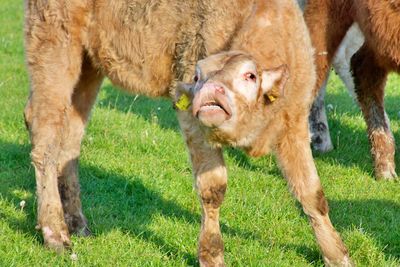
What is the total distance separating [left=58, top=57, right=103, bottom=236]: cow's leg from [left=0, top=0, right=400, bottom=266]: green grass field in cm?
19

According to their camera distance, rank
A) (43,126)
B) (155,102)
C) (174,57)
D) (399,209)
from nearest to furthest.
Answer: (174,57), (43,126), (399,209), (155,102)

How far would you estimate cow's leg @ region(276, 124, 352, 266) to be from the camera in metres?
5.76

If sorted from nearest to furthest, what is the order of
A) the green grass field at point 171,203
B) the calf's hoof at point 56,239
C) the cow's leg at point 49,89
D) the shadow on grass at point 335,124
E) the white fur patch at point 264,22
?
1. the white fur patch at point 264,22
2. the green grass field at point 171,203
3. the calf's hoof at point 56,239
4. the cow's leg at point 49,89
5. the shadow on grass at point 335,124

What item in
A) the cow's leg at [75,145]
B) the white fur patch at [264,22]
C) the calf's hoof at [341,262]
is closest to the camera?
the white fur patch at [264,22]

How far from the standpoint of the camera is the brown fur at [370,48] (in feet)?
24.0

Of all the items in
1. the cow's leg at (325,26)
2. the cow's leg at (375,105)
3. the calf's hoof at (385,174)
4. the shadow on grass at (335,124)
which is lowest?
the shadow on grass at (335,124)

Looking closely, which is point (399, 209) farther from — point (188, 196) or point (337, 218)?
point (188, 196)

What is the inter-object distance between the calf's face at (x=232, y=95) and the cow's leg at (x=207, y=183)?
0.50 metres

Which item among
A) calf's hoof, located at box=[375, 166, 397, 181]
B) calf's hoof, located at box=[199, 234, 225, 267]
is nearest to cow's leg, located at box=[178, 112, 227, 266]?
calf's hoof, located at box=[199, 234, 225, 267]

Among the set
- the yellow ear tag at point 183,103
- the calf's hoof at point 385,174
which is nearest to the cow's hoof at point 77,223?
the yellow ear tag at point 183,103

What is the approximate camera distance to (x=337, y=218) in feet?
22.4

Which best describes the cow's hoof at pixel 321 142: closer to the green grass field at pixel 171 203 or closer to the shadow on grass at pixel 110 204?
the green grass field at pixel 171 203

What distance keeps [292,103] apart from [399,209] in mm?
2010

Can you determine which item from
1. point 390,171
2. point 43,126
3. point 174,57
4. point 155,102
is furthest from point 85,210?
point 155,102
